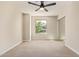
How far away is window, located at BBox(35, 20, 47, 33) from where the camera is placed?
2.30m

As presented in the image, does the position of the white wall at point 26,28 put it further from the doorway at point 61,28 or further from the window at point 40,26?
the doorway at point 61,28

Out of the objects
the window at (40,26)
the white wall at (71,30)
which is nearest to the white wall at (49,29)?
the window at (40,26)

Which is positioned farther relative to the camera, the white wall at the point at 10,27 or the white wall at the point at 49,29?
the white wall at the point at 49,29

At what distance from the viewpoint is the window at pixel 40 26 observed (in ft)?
7.55

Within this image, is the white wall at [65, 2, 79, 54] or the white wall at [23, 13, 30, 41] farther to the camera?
the white wall at [23, 13, 30, 41]

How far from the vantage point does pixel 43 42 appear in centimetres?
247

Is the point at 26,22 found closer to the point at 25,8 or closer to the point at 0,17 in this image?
the point at 25,8

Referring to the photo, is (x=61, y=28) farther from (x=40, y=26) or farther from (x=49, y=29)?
(x=40, y=26)

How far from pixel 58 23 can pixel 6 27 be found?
978mm

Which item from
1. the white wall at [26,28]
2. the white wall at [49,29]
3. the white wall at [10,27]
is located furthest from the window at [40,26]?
the white wall at [10,27]

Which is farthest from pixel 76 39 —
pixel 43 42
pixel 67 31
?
pixel 43 42

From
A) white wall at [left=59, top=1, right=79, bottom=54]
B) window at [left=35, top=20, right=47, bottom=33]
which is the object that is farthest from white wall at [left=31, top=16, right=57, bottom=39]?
white wall at [left=59, top=1, right=79, bottom=54]

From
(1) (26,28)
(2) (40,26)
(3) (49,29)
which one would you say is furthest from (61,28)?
(1) (26,28)

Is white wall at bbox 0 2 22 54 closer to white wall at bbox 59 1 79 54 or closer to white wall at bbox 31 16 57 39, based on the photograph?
white wall at bbox 31 16 57 39
